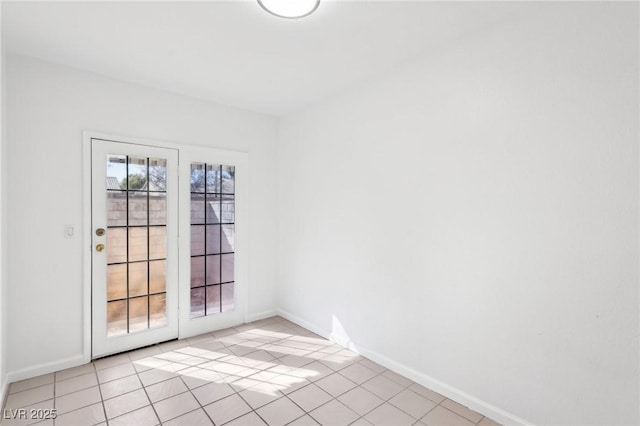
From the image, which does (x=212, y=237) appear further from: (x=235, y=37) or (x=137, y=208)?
(x=235, y=37)

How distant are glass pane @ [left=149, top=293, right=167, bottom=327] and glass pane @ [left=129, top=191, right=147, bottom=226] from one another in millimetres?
799

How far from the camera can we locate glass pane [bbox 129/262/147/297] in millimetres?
3154

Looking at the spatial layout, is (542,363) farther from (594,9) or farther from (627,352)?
(594,9)

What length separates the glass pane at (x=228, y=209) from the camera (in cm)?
381

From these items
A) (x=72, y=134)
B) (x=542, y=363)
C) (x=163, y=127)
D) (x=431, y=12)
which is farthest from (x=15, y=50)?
(x=542, y=363)

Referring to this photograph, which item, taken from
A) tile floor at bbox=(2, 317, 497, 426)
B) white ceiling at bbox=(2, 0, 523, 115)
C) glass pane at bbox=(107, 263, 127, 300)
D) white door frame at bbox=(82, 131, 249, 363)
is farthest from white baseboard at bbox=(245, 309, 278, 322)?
white ceiling at bbox=(2, 0, 523, 115)

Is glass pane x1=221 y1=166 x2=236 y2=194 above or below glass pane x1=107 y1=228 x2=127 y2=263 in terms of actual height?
above

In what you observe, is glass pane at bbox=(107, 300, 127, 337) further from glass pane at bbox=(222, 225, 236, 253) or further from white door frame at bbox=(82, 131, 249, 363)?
glass pane at bbox=(222, 225, 236, 253)

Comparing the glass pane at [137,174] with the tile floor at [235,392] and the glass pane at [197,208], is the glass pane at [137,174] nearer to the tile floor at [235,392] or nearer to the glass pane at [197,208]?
the glass pane at [197,208]

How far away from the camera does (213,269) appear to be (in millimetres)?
3746

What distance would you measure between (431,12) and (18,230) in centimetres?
354

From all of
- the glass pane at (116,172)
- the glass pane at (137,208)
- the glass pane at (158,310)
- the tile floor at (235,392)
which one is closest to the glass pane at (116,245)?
the glass pane at (137,208)

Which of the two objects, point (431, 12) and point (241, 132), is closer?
point (431, 12)

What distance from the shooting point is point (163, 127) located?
10.9 ft
